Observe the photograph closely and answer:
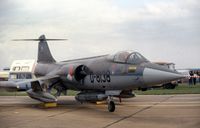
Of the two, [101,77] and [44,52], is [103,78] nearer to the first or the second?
[101,77]

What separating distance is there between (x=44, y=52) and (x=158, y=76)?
32.1ft

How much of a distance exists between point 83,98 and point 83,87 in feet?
2.79

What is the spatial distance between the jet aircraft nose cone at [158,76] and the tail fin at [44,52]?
840 centimetres

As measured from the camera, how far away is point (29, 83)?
1566 centimetres

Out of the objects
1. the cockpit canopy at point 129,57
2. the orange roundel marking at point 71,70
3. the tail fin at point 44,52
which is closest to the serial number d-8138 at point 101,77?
the cockpit canopy at point 129,57

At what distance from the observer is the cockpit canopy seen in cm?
1254

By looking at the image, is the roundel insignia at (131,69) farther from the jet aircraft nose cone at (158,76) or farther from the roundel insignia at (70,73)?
the roundel insignia at (70,73)

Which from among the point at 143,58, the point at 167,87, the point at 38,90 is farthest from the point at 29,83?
the point at 167,87

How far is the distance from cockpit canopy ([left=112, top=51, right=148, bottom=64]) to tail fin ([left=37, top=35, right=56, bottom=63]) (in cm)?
642

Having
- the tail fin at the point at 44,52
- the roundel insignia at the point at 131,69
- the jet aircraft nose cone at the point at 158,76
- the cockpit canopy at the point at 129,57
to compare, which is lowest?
the jet aircraft nose cone at the point at 158,76

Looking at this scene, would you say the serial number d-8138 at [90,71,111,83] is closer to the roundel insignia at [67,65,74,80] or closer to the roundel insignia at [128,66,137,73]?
the roundel insignia at [67,65,74,80]

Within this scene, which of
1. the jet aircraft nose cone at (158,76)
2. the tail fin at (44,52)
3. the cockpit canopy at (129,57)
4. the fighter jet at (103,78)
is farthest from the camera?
the tail fin at (44,52)

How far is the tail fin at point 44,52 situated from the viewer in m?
19.1

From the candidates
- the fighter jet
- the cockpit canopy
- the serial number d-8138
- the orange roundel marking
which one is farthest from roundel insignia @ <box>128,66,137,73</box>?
the orange roundel marking
